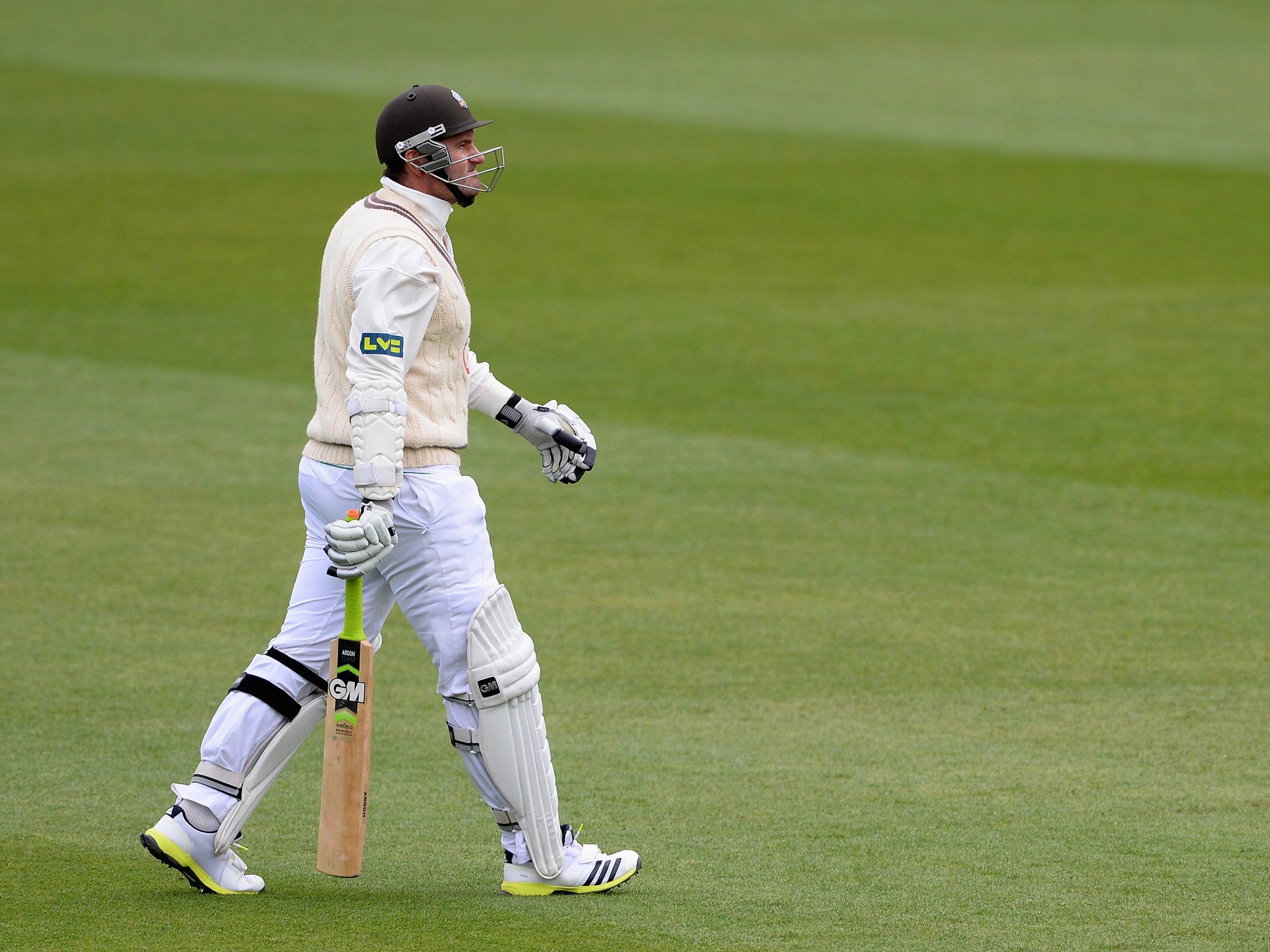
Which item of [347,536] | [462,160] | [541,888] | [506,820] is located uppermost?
[462,160]

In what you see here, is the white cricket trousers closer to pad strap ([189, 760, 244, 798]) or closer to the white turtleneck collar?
pad strap ([189, 760, 244, 798])

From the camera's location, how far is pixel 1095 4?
42.1 meters

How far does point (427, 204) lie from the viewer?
540 cm

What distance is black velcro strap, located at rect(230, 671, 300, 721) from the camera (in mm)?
5371

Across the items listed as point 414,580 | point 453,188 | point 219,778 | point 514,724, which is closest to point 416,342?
point 453,188

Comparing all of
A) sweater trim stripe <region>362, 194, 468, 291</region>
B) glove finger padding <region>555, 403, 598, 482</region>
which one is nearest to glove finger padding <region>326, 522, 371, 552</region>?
sweater trim stripe <region>362, 194, 468, 291</region>

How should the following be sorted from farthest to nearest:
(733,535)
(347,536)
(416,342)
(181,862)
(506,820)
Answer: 1. (733,535)
2. (506,820)
3. (181,862)
4. (416,342)
5. (347,536)

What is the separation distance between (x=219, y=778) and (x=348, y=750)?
1.33 ft

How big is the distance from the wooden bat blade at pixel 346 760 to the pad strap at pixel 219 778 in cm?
28

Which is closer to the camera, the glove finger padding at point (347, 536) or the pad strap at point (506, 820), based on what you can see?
the glove finger padding at point (347, 536)

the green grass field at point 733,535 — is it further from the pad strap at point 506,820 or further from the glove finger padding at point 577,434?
the glove finger padding at point 577,434

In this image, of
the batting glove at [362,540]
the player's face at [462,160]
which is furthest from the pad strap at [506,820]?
the player's face at [462,160]

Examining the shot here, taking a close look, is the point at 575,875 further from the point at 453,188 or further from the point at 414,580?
the point at 453,188

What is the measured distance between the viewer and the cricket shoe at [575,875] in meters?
5.36
